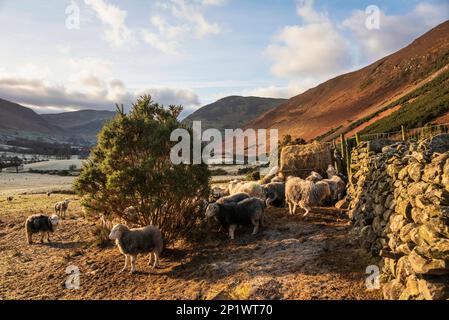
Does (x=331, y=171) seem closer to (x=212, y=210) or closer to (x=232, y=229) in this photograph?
(x=232, y=229)

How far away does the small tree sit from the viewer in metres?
12.8

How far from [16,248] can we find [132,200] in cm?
748

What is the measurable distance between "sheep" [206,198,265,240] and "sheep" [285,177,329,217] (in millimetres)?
2322

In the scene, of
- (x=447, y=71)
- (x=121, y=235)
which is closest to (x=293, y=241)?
(x=121, y=235)

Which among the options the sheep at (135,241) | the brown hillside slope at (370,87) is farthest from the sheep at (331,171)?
the brown hillside slope at (370,87)

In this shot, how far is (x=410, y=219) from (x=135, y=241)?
8040 mm

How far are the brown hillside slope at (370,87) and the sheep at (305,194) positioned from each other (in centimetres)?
A: 7190

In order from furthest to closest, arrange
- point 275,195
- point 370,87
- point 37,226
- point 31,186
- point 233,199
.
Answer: point 370,87
point 31,186
point 275,195
point 37,226
point 233,199

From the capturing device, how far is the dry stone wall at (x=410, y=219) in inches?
254

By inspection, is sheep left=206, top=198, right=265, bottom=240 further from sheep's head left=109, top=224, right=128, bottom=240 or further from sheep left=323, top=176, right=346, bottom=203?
sheep left=323, top=176, right=346, bottom=203

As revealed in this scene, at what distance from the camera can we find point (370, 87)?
99.9m

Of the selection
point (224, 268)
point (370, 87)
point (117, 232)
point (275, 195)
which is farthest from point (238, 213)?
point (370, 87)
